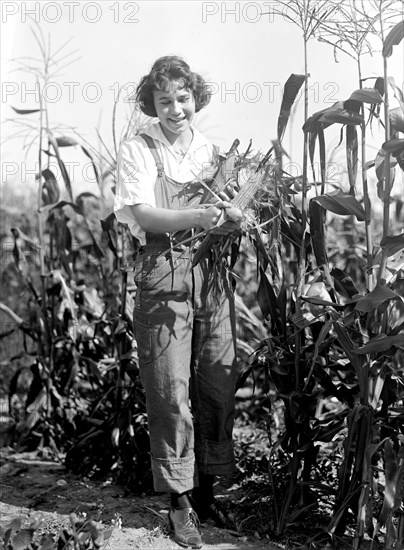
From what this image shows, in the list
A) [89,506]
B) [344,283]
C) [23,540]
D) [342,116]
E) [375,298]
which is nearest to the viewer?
[23,540]

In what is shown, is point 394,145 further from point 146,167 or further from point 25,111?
point 25,111

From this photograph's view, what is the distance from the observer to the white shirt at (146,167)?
2535 millimetres

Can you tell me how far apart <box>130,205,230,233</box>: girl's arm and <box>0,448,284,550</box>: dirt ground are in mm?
924

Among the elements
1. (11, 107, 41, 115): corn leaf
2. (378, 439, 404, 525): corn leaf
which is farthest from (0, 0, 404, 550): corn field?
(11, 107, 41, 115): corn leaf

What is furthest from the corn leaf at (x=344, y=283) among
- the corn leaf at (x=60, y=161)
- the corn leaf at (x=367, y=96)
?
the corn leaf at (x=60, y=161)

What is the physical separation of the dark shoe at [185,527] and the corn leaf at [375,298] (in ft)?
2.94

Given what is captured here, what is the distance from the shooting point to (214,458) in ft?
9.11

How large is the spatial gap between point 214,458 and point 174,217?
858mm

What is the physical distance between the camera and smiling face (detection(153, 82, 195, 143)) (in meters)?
2.62

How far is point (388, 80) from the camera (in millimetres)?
2381

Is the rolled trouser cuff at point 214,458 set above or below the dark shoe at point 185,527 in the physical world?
above

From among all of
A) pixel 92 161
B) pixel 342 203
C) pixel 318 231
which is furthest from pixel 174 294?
pixel 92 161

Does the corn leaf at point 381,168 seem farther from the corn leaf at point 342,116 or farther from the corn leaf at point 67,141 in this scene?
the corn leaf at point 67,141

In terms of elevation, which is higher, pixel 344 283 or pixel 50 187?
pixel 50 187
